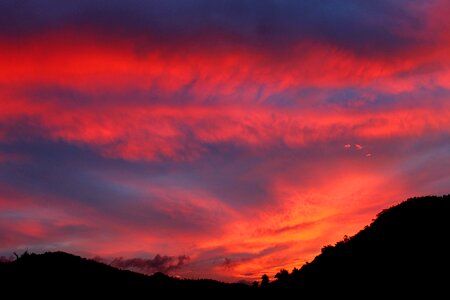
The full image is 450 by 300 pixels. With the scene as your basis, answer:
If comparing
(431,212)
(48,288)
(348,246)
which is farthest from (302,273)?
(48,288)

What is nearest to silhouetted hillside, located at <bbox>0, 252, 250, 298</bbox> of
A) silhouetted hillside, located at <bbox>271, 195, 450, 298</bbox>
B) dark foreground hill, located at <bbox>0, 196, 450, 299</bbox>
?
dark foreground hill, located at <bbox>0, 196, 450, 299</bbox>

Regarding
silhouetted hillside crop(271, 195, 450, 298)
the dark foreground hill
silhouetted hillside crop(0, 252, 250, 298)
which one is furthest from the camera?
silhouetted hillside crop(0, 252, 250, 298)

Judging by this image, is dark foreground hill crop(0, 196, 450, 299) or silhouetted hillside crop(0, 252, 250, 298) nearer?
dark foreground hill crop(0, 196, 450, 299)

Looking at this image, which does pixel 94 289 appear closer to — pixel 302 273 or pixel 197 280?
pixel 197 280

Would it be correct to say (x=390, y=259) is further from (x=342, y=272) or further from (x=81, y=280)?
(x=81, y=280)

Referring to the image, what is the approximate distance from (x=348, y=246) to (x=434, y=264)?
17539 mm

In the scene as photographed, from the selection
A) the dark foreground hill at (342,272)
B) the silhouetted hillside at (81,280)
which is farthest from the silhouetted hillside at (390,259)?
the silhouetted hillside at (81,280)

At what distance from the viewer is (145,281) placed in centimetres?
5831

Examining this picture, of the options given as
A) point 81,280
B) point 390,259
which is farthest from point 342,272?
Answer: point 81,280

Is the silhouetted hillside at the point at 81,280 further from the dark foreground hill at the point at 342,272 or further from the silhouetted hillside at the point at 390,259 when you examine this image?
the silhouetted hillside at the point at 390,259

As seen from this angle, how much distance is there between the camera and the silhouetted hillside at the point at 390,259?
44.2 metres

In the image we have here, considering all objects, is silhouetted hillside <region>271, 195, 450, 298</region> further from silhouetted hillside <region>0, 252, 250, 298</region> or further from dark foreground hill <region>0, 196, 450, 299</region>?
silhouetted hillside <region>0, 252, 250, 298</region>

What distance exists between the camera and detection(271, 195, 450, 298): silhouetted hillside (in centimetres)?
4416

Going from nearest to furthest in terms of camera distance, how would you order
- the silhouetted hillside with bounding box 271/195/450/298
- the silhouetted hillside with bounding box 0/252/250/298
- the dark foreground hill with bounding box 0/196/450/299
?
the silhouetted hillside with bounding box 271/195/450/298 < the dark foreground hill with bounding box 0/196/450/299 < the silhouetted hillside with bounding box 0/252/250/298
